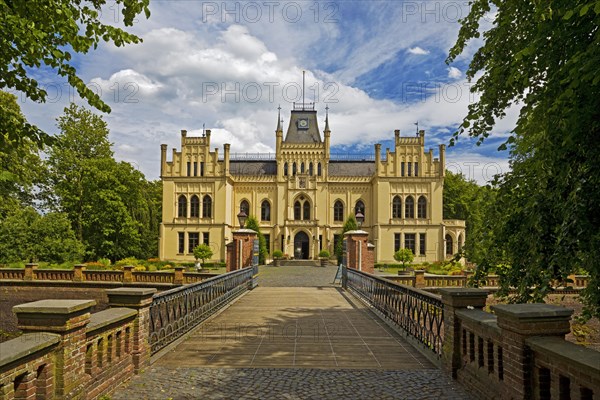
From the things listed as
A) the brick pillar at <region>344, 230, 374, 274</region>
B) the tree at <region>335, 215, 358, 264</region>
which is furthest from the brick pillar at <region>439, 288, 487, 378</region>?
the tree at <region>335, 215, 358, 264</region>

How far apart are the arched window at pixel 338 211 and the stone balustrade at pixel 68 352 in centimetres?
3856

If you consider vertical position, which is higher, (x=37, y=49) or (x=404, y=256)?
(x=37, y=49)

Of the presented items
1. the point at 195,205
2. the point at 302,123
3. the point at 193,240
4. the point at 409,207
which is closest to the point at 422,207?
the point at 409,207

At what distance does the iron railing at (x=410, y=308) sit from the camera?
6703mm

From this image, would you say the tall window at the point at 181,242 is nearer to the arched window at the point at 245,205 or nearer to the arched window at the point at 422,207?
the arched window at the point at 245,205

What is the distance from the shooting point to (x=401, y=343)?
782 cm

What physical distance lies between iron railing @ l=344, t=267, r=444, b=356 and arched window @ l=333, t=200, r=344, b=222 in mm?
29984

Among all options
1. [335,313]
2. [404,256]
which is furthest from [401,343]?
[404,256]

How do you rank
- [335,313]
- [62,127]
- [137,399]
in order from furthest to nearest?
[62,127], [335,313], [137,399]

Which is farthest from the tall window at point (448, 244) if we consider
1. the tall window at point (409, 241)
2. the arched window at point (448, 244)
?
the tall window at point (409, 241)

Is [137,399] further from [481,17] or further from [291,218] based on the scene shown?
[291,218]

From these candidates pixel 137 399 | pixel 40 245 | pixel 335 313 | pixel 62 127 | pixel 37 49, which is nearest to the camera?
pixel 137 399

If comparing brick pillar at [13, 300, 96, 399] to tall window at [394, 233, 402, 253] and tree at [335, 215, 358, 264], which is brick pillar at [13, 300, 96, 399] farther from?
tall window at [394, 233, 402, 253]

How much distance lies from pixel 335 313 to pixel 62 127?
3520 cm
